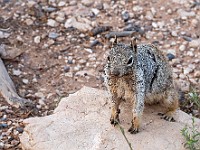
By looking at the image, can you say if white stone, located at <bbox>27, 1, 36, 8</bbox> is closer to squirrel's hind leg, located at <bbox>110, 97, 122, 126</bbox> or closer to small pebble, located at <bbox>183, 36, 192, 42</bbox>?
small pebble, located at <bbox>183, 36, 192, 42</bbox>

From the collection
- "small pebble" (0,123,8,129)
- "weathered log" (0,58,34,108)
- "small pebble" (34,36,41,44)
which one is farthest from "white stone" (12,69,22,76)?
"small pebble" (0,123,8,129)

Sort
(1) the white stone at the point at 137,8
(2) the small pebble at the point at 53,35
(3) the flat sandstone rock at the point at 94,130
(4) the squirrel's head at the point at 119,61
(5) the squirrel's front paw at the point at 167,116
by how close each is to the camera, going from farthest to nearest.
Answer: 1. (1) the white stone at the point at 137,8
2. (2) the small pebble at the point at 53,35
3. (5) the squirrel's front paw at the point at 167,116
4. (3) the flat sandstone rock at the point at 94,130
5. (4) the squirrel's head at the point at 119,61

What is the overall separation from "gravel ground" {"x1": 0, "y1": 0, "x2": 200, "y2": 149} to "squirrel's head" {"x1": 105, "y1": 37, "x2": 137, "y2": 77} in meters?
1.72

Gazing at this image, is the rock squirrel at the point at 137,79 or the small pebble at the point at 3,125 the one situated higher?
the rock squirrel at the point at 137,79

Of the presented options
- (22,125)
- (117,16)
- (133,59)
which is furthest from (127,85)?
(117,16)

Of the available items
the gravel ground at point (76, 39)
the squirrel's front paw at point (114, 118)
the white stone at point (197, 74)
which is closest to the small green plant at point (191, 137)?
the squirrel's front paw at point (114, 118)

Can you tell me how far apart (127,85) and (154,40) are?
104 inches

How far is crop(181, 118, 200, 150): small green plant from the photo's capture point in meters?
4.70

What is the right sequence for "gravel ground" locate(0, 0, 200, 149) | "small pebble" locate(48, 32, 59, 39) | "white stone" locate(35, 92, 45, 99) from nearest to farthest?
"white stone" locate(35, 92, 45, 99)
"gravel ground" locate(0, 0, 200, 149)
"small pebble" locate(48, 32, 59, 39)

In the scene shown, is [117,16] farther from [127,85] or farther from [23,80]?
[127,85]

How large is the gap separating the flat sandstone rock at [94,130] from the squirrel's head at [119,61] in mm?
711

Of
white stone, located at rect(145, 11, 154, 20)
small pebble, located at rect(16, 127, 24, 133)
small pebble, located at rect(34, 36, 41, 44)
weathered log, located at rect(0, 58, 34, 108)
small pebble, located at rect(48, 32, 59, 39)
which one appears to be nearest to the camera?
small pebble, located at rect(16, 127, 24, 133)

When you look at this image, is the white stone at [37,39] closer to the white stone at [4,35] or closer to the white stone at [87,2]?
the white stone at [4,35]

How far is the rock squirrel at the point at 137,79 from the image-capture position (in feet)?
15.1
